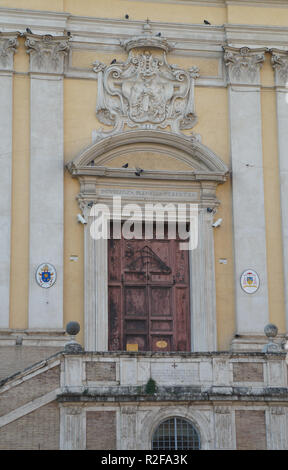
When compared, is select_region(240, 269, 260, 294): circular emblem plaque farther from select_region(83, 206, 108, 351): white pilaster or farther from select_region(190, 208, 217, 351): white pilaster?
select_region(83, 206, 108, 351): white pilaster

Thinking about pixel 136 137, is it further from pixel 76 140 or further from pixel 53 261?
pixel 53 261

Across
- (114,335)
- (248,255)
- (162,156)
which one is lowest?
(114,335)

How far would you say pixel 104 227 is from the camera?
25.1 meters

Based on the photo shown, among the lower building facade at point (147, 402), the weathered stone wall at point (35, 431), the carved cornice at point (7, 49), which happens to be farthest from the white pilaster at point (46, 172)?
the weathered stone wall at point (35, 431)

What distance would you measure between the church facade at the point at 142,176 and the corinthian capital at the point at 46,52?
0.03 metres

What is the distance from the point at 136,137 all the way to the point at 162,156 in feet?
2.55

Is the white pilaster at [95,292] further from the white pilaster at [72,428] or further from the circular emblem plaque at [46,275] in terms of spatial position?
the white pilaster at [72,428]

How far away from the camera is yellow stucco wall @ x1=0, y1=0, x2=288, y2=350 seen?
24.7m

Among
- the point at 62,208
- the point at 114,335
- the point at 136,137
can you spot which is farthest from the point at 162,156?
the point at 114,335

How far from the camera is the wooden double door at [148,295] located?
2511 cm

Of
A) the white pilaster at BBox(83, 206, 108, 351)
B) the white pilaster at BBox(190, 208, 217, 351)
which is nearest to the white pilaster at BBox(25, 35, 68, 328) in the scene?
the white pilaster at BBox(83, 206, 108, 351)

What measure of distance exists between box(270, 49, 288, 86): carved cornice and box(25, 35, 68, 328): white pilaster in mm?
5174

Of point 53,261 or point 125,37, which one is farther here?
point 125,37

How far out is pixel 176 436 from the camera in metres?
20.8
